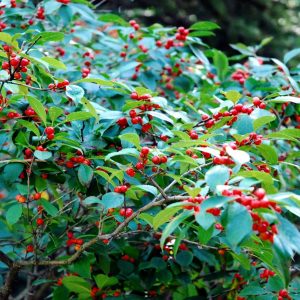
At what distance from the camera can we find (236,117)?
5.87 ft

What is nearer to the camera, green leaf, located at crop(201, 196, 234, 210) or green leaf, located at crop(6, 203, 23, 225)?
green leaf, located at crop(201, 196, 234, 210)

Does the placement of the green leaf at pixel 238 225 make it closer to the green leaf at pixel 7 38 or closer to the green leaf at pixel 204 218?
the green leaf at pixel 204 218

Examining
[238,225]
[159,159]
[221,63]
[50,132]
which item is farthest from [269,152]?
[221,63]

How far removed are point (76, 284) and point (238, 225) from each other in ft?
4.07

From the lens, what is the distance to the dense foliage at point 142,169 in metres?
1.30

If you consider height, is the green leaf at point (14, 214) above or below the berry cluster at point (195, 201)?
below

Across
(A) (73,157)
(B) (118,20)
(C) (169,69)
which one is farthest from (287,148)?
(A) (73,157)

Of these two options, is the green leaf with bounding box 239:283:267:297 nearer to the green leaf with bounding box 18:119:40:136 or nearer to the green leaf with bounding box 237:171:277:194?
the green leaf with bounding box 237:171:277:194

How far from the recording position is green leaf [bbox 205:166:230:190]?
1.22 metres

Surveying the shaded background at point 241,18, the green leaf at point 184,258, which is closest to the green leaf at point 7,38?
the green leaf at point 184,258

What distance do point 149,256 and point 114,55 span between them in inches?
53.3

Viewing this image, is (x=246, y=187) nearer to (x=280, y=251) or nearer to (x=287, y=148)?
(x=280, y=251)

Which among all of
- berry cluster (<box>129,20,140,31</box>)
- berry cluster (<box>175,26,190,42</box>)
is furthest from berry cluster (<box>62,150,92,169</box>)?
berry cluster (<box>129,20,140,31</box>)

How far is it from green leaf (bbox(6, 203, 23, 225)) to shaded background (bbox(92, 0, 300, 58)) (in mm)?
5405
